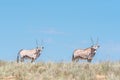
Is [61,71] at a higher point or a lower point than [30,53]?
lower

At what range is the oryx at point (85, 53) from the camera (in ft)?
114

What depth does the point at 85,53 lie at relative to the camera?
34781 mm

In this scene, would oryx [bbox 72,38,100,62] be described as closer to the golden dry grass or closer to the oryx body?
the oryx body

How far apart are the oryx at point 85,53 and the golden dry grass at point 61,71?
12547 millimetres

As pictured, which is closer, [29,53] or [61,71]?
[61,71]

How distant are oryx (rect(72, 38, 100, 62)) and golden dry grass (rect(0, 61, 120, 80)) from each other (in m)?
12.5

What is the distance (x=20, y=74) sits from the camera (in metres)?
20.3

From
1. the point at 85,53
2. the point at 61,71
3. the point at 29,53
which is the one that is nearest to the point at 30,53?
the point at 29,53

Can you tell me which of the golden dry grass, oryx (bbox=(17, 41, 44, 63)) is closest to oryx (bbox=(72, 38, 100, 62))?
oryx (bbox=(17, 41, 44, 63))

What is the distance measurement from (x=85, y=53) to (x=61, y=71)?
46.8 ft

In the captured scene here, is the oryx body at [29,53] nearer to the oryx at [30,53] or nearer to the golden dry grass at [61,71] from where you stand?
the oryx at [30,53]

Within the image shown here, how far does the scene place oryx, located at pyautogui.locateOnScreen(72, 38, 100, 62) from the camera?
114 feet

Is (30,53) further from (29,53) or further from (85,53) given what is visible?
(85,53)

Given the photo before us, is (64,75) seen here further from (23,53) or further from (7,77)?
(23,53)
